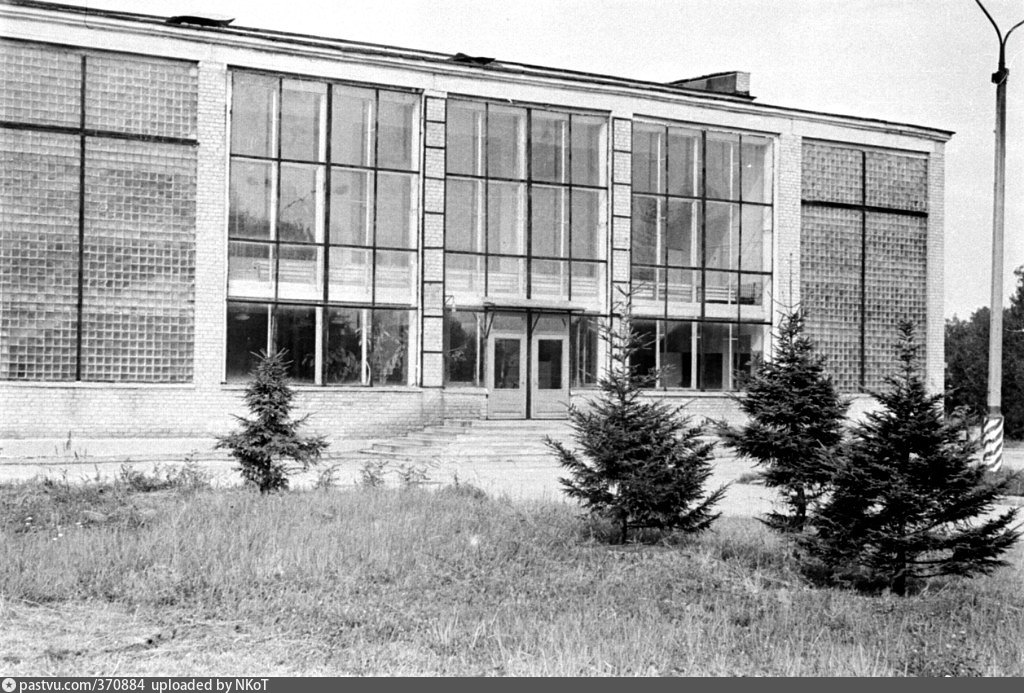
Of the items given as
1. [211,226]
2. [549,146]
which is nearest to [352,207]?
[211,226]

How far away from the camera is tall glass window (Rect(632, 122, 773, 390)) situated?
29250 mm

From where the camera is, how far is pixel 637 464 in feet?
36.6

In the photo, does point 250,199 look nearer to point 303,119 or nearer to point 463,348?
point 303,119

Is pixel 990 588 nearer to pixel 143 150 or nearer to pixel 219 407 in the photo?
pixel 219 407

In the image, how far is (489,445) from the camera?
25.2 metres

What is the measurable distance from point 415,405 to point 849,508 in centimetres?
1791

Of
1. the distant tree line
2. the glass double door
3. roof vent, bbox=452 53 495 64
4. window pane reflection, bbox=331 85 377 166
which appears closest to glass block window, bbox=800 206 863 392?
the distant tree line

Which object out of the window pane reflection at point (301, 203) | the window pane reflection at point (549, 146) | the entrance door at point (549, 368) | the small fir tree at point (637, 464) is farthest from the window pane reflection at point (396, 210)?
the small fir tree at point (637, 464)

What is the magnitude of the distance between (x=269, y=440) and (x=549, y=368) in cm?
1517

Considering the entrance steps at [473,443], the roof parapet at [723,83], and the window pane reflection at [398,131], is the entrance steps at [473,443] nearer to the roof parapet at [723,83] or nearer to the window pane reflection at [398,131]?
the window pane reflection at [398,131]

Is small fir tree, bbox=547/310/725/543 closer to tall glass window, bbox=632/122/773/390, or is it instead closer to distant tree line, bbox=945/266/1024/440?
tall glass window, bbox=632/122/773/390

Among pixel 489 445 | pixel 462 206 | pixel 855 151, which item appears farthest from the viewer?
pixel 855 151

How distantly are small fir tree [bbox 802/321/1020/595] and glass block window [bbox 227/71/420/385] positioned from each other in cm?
1790

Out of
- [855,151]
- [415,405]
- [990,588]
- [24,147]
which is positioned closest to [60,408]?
[24,147]
